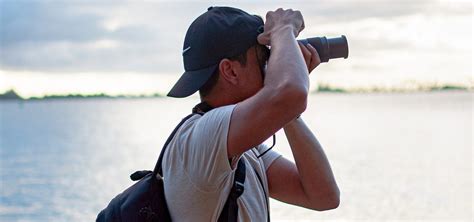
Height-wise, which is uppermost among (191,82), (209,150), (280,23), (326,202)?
(280,23)

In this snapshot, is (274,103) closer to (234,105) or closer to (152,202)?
(234,105)

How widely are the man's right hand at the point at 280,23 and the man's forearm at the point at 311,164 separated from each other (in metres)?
0.32

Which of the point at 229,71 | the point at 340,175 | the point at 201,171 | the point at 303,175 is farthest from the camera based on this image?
the point at 340,175

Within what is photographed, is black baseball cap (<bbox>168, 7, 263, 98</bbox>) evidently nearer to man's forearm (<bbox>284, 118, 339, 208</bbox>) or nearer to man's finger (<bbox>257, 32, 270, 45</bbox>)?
man's finger (<bbox>257, 32, 270, 45</bbox>)

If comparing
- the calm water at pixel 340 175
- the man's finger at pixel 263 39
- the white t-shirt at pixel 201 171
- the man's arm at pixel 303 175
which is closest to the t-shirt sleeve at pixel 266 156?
the man's arm at pixel 303 175

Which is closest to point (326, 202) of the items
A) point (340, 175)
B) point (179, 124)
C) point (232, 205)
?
point (232, 205)

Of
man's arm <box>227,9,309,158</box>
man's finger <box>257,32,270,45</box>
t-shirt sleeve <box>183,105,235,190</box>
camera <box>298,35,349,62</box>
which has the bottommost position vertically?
t-shirt sleeve <box>183,105,235,190</box>

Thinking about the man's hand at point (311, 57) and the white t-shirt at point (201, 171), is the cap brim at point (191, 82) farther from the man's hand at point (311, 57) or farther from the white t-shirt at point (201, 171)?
the man's hand at point (311, 57)

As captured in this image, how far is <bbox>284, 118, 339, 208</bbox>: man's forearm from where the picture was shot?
219cm

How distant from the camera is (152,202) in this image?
1.92 meters

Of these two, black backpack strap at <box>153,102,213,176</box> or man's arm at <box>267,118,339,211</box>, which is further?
man's arm at <box>267,118,339,211</box>

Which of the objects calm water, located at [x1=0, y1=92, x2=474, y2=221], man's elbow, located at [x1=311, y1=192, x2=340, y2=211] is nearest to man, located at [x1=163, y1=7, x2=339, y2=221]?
man's elbow, located at [x1=311, y1=192, x2=340, y2=211]

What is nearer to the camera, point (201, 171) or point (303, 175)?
point (201, 171)

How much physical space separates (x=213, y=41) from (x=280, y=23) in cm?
17
